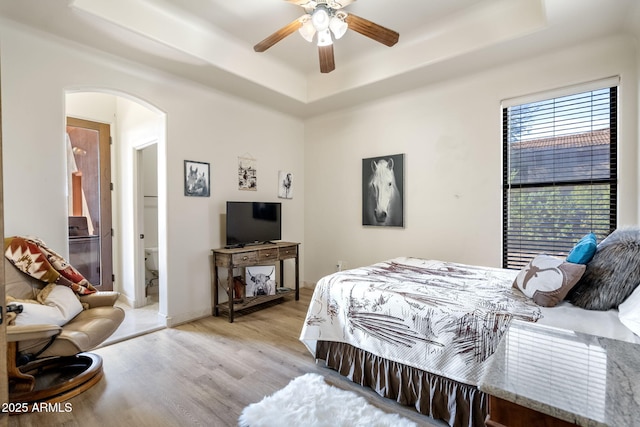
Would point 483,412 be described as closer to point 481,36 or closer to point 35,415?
point 35,415

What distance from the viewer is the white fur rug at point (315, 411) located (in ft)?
5.80

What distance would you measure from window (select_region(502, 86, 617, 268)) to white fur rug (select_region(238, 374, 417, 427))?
2.25 m

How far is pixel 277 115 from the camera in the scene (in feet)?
14.9

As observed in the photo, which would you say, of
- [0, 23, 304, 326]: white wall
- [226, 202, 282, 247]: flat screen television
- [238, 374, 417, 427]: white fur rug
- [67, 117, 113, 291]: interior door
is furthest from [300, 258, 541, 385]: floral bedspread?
[67, 117, 113, 291]: interior door

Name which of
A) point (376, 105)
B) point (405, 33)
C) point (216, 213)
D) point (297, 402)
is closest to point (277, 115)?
point (376, 105)

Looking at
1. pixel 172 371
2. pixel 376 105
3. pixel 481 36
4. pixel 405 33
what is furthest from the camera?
pixel 376 105

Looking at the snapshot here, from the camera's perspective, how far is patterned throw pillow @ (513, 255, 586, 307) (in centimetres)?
180

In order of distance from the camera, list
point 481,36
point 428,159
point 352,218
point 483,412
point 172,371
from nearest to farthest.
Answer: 1. point 483,412
2. point 172,371
3. point 481,36
4. point 428,159
5. point 352,218

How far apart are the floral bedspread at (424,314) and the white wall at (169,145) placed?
1852 mm

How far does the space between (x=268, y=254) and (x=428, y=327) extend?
7.88 ft

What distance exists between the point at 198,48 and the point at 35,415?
309 cm

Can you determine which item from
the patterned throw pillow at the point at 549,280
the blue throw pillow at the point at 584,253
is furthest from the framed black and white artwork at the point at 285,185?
the blue throw pillow at the point at 584,253

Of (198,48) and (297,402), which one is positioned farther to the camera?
(198,48)

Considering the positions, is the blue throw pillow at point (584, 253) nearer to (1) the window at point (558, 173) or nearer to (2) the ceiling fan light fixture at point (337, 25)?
(1) the window at point (558, 173)
